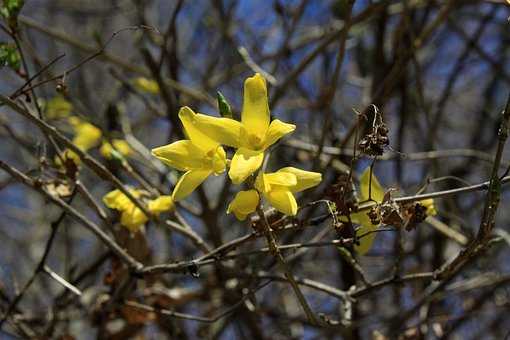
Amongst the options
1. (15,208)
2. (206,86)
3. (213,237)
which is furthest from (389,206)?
(15,208)

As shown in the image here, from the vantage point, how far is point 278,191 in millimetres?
1362

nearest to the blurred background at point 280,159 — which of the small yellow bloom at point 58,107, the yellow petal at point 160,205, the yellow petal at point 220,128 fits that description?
the small yellow bloom at point 58,107

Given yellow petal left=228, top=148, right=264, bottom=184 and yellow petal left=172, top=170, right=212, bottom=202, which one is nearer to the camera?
yellow petal left=228, top=148, right=264, bottom=184

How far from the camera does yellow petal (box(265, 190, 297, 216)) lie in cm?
133

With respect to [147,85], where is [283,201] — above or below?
below

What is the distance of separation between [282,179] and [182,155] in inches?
8.8

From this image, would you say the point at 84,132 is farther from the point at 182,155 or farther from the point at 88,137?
the point at 182,155

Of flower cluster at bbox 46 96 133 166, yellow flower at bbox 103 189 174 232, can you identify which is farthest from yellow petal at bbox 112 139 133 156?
yellow flower at bbox 103 189 174 232

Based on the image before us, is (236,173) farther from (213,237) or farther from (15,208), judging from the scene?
(15,208)

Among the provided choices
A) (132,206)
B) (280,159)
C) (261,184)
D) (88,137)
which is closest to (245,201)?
(261,184)

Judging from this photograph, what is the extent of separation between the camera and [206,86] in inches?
130

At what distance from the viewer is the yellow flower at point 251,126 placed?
4.48 ft

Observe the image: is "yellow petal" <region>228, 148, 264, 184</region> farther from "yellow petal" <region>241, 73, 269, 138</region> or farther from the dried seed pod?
the dried seed pod

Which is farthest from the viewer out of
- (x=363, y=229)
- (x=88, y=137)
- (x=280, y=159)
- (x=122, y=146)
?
(x=280, y=159)
